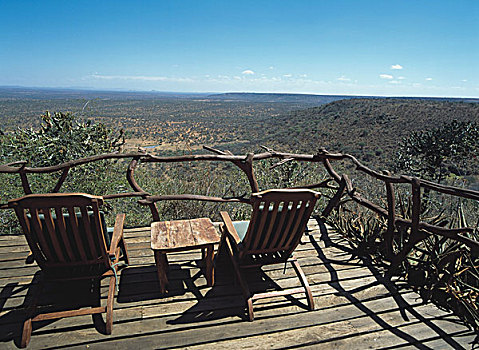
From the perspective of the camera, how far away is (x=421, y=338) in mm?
2244

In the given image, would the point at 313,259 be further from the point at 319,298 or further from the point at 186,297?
the point at 186,297

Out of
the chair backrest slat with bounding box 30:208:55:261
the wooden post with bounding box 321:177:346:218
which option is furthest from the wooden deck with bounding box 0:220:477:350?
the wooden post with bounding box 321:177:346:218

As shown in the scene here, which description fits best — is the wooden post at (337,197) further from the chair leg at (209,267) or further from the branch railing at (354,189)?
the chair leg at (209,267)

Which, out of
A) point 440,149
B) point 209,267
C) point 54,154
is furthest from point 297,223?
point 440,149

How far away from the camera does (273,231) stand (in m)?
2.53

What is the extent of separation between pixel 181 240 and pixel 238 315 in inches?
28.8

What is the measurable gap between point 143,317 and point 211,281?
2.10 feet

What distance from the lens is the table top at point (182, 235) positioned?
2520 mm

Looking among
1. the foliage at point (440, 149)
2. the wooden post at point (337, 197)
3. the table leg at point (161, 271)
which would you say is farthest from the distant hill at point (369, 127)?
the table leg at point (161, 271)

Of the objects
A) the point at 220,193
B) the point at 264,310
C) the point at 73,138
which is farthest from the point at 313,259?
the point at 73,138

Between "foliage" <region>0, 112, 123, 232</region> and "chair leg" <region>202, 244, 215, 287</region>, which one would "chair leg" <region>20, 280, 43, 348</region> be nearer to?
"chair leg" <region>202, 244, 215, 287</region>

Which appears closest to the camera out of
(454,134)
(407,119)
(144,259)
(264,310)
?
(264,310)

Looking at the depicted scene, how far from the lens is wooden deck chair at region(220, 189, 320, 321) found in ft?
7.57

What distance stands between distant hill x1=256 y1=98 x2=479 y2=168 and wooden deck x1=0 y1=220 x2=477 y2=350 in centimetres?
1735
